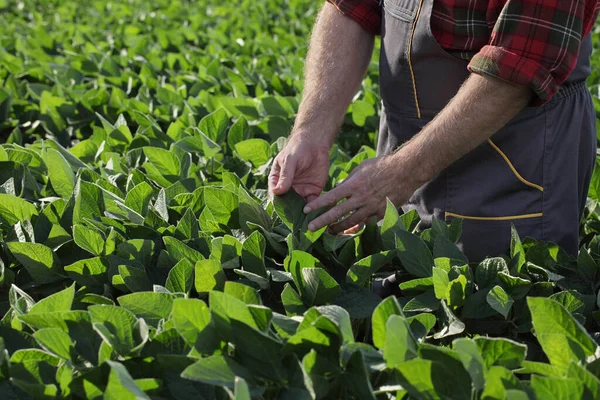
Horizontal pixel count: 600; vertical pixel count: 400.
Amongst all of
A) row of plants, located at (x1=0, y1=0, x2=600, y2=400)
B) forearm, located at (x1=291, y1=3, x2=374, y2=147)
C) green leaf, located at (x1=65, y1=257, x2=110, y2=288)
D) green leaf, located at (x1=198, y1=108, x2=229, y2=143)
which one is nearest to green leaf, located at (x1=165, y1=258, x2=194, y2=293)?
row of plants, located at (x1=0, y1=0, x2=600, y2=400)

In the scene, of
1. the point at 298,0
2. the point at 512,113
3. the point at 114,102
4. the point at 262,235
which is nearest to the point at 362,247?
the point at 262,235

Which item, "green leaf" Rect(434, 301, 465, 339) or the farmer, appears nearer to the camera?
"green leaf" Rect(434, 301, 465, 339)

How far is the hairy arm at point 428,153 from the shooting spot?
2453 millimetres

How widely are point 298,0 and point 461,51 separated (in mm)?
6169

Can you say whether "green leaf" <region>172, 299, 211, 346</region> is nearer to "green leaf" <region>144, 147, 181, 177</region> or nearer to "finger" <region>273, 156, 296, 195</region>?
"finger" <region>273, 156, 296, 195</region>

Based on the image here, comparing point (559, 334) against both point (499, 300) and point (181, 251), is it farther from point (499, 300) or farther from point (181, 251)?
point (181, 251)

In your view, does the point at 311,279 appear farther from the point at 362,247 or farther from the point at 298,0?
the point at 298,0

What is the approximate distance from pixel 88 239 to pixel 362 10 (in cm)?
144

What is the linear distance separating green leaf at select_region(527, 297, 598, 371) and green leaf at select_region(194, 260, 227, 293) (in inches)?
33.5

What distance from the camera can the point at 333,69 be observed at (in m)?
3.18

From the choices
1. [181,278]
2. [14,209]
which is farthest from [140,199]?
[181,278]

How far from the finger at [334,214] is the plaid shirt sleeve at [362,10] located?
3.03ft

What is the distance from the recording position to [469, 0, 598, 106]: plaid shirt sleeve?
7.76ft

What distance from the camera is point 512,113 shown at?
2488mm
